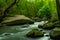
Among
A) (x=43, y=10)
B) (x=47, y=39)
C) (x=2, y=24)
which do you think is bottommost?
(x=47, y=39)

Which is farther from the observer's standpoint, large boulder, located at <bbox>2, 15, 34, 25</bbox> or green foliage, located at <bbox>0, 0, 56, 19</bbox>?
green foliage, located at <bbox>0, 0, 56, 19</bbox>

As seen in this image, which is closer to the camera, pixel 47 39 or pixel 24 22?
pixel 47 39

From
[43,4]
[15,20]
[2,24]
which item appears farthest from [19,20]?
[43,4]

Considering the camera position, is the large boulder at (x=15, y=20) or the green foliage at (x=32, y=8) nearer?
the large boulder at (x=15, y=20)

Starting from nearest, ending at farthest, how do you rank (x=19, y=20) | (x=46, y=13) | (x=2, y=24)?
(x=2, y=24) < (x=19, y=20) < (x=46, y=13)

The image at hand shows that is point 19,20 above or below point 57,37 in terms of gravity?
above

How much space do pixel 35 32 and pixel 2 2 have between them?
21.3 m

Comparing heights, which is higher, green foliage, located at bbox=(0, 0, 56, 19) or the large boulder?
green foliage, located at bbox=(0, 0, 56, 19)

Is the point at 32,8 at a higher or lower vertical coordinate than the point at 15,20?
higher

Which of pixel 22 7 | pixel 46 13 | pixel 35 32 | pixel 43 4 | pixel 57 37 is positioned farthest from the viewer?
pixel 43 4

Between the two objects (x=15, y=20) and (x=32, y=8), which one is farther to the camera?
(x=32, y=8)

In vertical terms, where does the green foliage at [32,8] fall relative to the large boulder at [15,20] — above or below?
above

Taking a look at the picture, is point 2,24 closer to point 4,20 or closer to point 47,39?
point 4,20

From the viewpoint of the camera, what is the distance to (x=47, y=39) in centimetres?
1803
